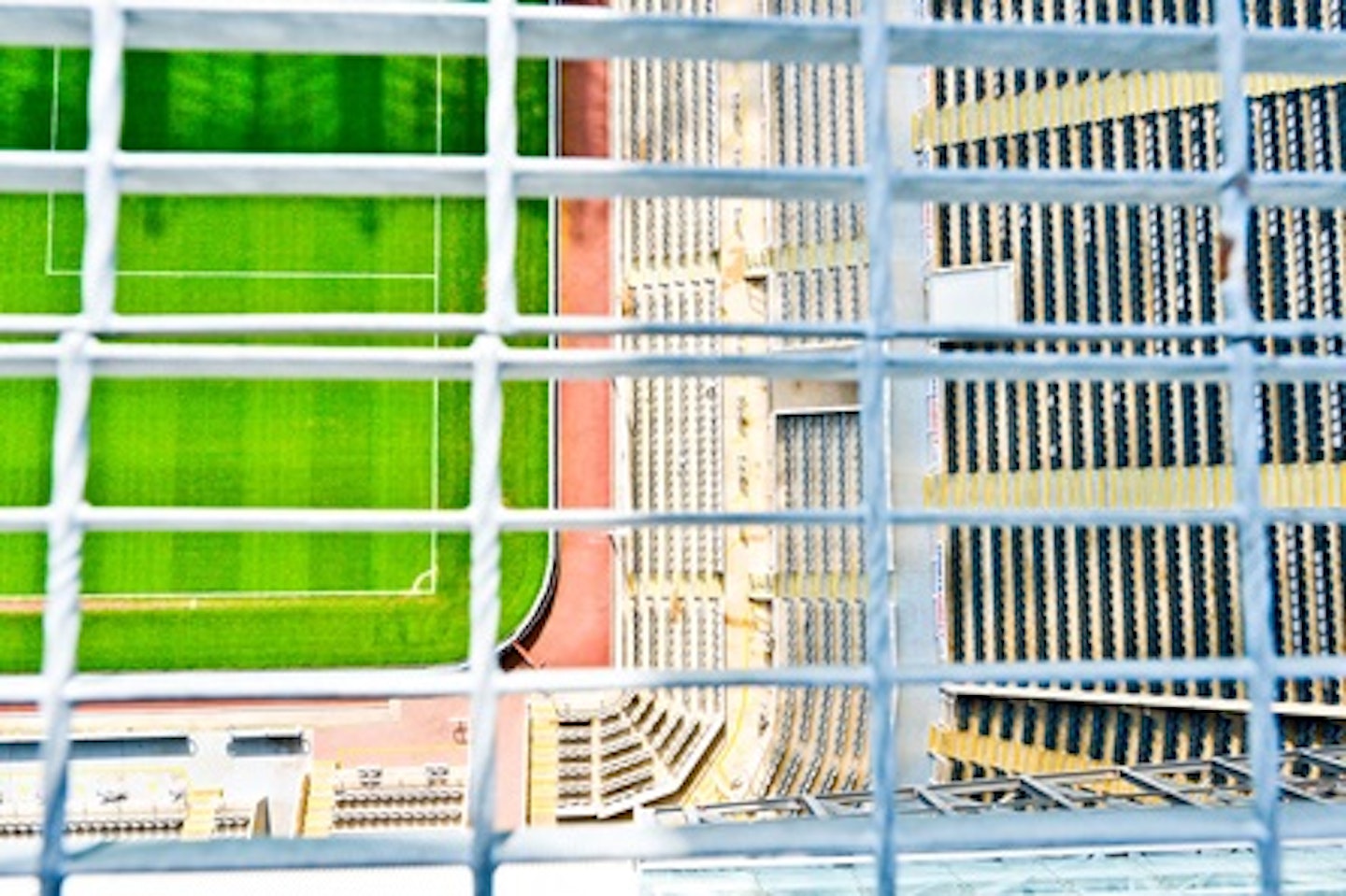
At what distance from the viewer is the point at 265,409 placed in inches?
765

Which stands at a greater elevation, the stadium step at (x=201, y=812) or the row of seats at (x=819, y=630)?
the row of seats at (x=819, y=630)

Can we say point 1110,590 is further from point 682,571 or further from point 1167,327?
point 1167,327

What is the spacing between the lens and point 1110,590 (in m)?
17.3

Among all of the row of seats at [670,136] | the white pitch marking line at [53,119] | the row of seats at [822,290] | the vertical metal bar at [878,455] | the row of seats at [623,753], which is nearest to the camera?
the vertical metal bar at [878,455]

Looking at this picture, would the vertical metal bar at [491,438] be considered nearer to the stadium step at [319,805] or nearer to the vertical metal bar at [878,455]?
the vertical metal bar at [878,455]

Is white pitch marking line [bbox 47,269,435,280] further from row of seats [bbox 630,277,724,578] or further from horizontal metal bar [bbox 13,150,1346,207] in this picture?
horizontal metal bar [bbox 13,150,1346,207]

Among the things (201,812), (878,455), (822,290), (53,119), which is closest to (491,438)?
(878,455)

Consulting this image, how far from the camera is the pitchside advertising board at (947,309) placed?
1816cm

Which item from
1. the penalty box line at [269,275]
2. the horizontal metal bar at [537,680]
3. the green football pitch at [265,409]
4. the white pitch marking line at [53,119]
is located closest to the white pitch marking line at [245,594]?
the green football pitch at [265,409]

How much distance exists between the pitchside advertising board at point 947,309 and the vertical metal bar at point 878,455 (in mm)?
13862

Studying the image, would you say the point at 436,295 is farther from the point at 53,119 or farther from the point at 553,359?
the point at 553,359

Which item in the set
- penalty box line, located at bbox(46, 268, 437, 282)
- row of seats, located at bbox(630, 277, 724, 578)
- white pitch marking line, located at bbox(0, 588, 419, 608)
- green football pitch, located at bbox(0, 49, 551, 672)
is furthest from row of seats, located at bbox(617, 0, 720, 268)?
white pitch marking line, located at bbox(0, 588, 419, 608)

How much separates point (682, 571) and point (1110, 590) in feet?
21.4

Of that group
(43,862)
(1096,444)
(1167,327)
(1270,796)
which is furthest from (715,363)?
(1096,444)
